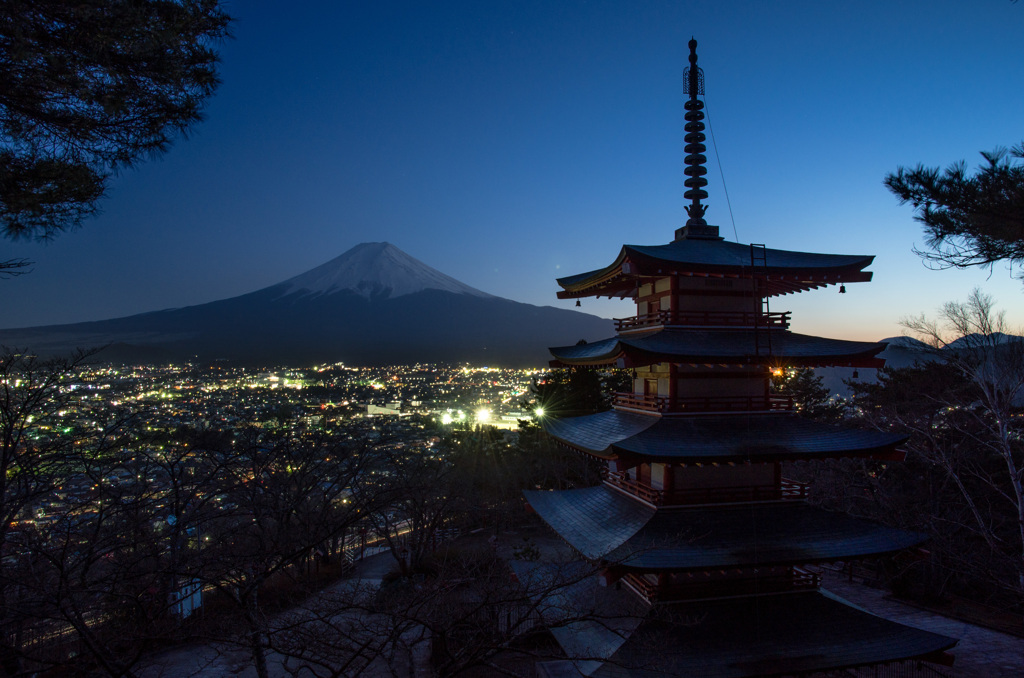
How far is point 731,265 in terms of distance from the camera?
32.1ft

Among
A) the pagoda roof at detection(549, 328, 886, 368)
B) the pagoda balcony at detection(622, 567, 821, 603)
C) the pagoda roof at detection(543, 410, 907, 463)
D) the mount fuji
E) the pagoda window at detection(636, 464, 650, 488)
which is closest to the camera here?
the pagoda roof at detection(543, 410, 907, 463)

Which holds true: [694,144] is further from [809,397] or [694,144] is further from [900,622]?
[809,397]

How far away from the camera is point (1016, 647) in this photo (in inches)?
487

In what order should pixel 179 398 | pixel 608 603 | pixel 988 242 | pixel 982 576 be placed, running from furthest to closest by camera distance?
pixel 179 398
pixel 982 576
pixel 608 603
pixel 988 242

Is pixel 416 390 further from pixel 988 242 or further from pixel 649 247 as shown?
pixel 988 242

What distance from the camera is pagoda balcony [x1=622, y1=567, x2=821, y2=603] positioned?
359 inches

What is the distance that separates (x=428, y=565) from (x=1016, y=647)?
17.8 metres

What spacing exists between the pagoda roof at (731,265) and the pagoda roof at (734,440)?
299 cm

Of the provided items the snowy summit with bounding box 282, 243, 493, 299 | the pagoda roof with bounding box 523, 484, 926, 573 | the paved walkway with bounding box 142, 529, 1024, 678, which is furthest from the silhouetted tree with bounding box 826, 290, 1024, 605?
the snowy summit with bounding box 282, 243, 493, 299

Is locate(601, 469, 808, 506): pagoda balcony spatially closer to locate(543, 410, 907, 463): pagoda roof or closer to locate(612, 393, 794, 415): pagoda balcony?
locate(543, 410, 907, 463): pagoda roof

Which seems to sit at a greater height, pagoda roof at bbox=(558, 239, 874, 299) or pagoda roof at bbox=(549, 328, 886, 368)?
pagoda roof at bbox=(558, 239, 874, 299)

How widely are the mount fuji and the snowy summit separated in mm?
199

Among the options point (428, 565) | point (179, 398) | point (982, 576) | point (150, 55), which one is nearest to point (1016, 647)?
point (982, 576)

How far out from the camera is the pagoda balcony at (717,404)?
10016 mm
